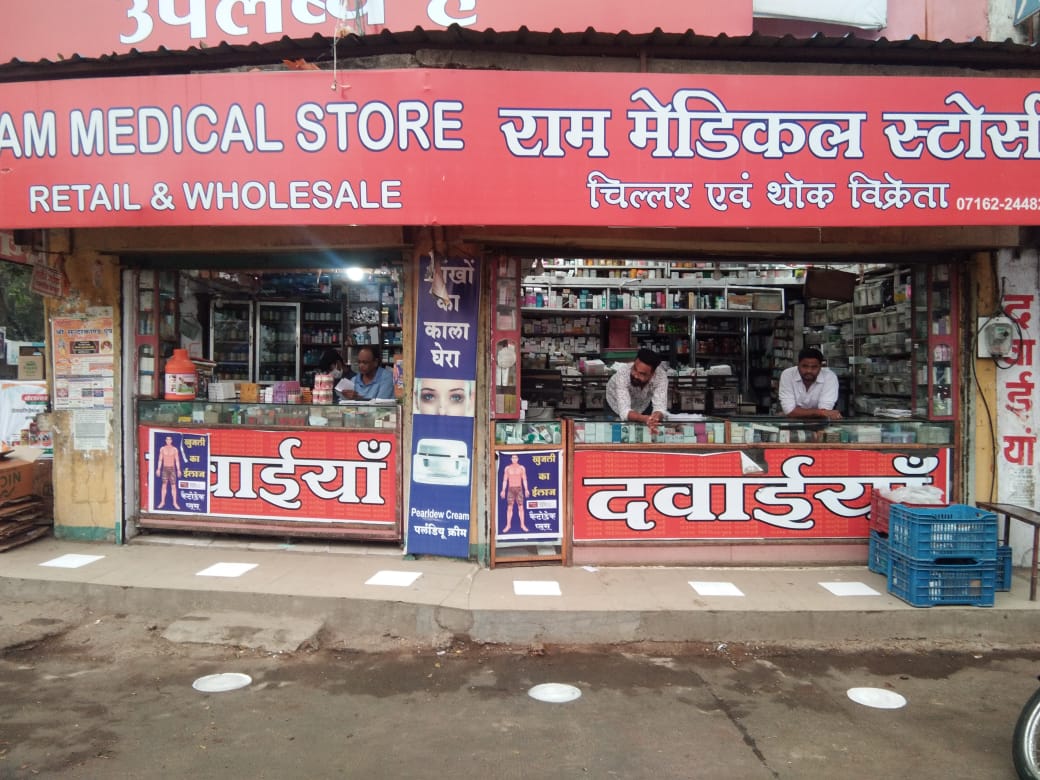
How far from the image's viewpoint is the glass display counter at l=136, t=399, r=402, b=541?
6273mm

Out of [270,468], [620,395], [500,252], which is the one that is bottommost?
[270,468]

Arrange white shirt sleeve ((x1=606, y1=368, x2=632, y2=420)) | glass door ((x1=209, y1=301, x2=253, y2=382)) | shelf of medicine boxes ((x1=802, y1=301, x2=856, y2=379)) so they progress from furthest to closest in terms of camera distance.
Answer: glass door ((x1=209, y1=301, x2=253, y2=382))
shelf of medicine boxes ((x1=802, y1=301, x2=856, y2=379))
white shirt sleeve ((x1=606, y1=368, x2=632, y2=420))

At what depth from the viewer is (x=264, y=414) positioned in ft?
21.3

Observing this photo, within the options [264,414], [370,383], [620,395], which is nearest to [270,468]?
[264,414]

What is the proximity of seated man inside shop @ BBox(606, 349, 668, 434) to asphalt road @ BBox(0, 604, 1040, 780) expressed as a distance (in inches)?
91.6

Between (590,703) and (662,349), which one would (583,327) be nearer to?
(662,349)

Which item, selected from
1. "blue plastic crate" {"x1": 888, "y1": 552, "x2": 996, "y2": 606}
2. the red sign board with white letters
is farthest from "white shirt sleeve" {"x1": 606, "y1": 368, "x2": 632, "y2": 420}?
"blue plastic crate" {"x1": 888, "y1": 552, "x2": 996, "y2": 606}

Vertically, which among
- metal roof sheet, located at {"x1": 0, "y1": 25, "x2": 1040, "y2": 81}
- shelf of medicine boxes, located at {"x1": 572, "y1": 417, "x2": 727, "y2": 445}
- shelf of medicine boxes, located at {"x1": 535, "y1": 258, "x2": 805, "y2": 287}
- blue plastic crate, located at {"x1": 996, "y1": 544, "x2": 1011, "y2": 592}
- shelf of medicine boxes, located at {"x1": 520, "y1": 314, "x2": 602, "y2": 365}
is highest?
metal roof sheet, located at {"x1": 0, "y1": 25, "x2": 1040, "y2": 81}

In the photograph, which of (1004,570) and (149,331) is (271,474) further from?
(1004,570)

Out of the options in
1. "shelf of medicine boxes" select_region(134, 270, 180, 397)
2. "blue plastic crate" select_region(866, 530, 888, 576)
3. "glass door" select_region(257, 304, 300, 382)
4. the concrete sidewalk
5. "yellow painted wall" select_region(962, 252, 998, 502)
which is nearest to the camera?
the concrete sidewalk

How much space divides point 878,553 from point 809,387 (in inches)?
72.0

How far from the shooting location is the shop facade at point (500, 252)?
5.00 metres

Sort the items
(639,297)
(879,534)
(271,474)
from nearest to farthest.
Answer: (879,534), (271,474), (639,297)

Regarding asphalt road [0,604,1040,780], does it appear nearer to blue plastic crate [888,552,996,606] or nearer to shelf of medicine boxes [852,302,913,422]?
blue plastic crate [888,552,996,606]
